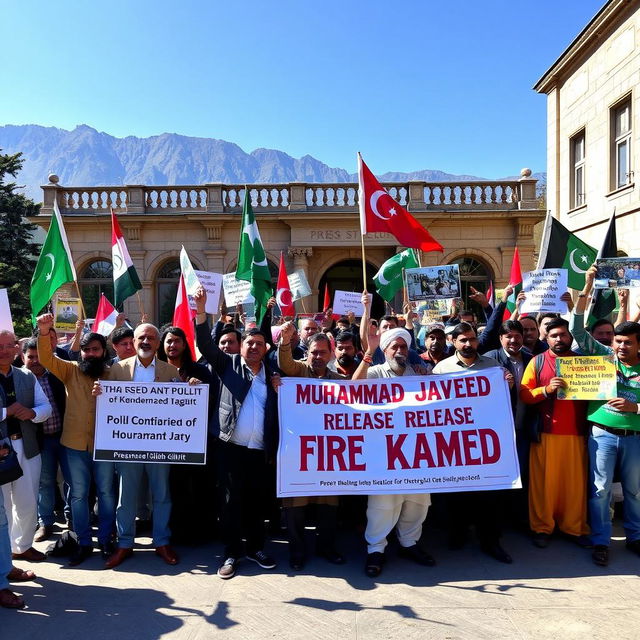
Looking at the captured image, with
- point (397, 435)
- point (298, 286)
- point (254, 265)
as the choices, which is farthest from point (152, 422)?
point (298, 286)

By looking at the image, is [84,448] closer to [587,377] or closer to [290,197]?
[587,377]

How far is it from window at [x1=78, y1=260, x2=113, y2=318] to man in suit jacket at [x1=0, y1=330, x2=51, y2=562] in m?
15.0

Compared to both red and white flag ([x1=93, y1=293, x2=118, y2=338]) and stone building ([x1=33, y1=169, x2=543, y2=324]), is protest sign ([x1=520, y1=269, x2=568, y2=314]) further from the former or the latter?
stone building ([x1=33, y1=169, x2=543, y2=324])

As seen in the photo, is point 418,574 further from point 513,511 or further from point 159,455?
point 159,455

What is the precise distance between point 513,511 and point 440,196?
14268 millimetres

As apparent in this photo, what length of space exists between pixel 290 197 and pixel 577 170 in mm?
8640

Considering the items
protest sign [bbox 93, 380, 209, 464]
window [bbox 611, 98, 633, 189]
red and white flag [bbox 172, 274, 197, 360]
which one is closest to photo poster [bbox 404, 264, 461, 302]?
red and white flag [bbox 172, 274, 197, 360]

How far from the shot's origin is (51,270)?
6750 mm

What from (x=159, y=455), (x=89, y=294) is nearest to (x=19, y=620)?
(x=159, y=455)

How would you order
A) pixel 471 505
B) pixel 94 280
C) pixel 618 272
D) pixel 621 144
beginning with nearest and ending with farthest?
pixel 471 505 < pixel 618 272 < pixel 621 144 < pixel 94 280

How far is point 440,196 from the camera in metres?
18.0

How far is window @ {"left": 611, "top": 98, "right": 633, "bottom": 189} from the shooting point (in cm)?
1291

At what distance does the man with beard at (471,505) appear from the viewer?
14.8 feet

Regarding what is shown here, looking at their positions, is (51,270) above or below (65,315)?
above
